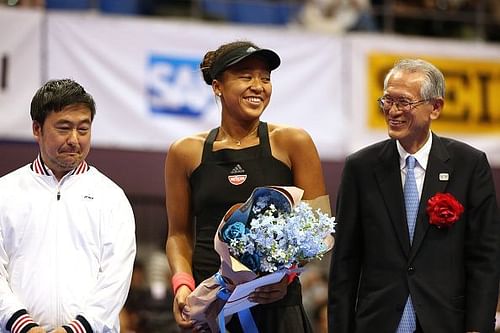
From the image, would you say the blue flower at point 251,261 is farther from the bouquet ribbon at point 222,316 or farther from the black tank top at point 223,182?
the black tank top at point 223,182

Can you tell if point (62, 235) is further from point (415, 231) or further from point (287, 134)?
point (415, 231)

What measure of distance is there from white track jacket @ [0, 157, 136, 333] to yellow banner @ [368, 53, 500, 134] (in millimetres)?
4991

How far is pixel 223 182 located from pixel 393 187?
688mm

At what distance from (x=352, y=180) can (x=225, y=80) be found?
2.17 ft

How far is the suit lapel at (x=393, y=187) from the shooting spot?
410cm

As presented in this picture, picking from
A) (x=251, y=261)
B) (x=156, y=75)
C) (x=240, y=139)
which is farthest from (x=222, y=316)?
(x=156, y=75)

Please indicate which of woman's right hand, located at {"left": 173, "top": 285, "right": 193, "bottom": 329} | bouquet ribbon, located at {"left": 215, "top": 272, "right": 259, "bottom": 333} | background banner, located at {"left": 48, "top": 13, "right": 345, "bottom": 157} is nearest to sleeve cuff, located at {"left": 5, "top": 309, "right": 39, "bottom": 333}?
woman's right hand, located at {"left": 173, "top": 285, "right": 193, "bottom": 329}

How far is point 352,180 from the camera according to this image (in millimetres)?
4254

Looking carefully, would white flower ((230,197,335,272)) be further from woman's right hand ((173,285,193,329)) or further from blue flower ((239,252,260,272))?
woman's right hand ((173,285,193,329))

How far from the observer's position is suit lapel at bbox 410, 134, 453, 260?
4.08m

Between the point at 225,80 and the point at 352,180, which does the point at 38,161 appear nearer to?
the point at 225,80

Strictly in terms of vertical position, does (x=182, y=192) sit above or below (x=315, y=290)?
above

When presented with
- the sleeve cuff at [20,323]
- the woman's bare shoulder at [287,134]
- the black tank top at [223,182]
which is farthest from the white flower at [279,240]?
the sleeve cuff at [20,323]

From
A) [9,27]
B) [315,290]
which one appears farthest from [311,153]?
[315,290]
